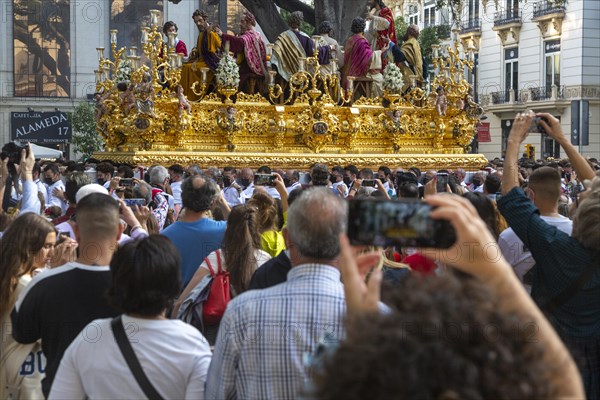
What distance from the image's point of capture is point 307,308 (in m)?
3.54

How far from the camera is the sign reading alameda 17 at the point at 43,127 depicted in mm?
17875

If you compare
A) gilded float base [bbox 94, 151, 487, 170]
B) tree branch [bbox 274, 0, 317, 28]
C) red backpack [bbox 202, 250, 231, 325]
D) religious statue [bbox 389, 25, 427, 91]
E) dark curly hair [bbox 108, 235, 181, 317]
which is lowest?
red backpack [bbox 202, 250, 231, 325]

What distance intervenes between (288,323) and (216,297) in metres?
2.19

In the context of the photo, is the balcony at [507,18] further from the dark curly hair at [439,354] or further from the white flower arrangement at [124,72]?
the dark curly hair at [439,354]

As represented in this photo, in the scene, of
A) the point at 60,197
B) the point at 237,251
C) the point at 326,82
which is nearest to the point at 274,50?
the point at 326,82

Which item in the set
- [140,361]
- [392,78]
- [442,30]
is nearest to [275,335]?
[140,361]

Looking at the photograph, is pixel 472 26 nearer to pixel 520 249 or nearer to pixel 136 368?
pixel 520 249

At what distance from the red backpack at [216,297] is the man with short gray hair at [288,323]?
186 cm

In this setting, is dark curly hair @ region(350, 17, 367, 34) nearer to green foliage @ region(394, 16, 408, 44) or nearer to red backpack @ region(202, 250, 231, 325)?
red backpack @ region(202, 250, 231, 325)

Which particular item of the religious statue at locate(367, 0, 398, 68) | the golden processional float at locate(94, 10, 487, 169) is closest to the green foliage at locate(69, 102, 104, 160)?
the golden processional float at locate(94, 10, 487, 169)

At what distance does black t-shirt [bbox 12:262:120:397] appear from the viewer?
4301 mm

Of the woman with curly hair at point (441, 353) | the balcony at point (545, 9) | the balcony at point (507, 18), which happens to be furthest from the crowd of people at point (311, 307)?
the balcony at point (507, 18)

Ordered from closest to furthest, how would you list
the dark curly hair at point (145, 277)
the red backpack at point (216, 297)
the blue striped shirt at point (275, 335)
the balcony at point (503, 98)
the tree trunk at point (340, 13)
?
the blue striped shirt at point (275, 335) → the dark curly hair at point (145, 277) → the red backpack at point (216, 297) → the tree trunk at point (340, 13) → the balcony at point (503, 98)

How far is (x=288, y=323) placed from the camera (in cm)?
351
